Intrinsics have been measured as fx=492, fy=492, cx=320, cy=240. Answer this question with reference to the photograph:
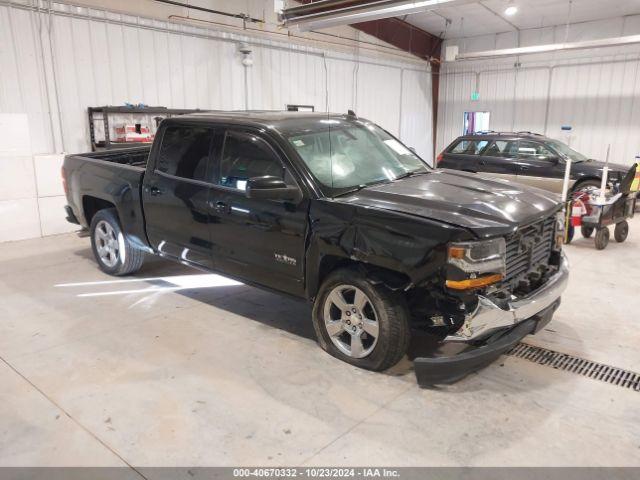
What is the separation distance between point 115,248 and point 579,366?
14.6 ft

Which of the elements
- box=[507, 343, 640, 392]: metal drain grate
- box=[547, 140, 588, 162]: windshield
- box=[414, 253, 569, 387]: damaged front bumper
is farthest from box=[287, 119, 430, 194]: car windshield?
box=[547, 140, 588, 162]: windshield

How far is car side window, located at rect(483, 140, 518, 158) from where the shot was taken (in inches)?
385

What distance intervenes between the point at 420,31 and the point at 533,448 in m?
14.1

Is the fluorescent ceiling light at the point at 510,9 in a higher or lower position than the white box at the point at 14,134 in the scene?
higher

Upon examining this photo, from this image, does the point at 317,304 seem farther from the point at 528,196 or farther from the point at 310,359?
the point at 528,196

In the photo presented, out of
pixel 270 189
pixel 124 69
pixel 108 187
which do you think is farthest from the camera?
pixel 124 69

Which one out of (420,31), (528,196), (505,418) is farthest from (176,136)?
(420,31)

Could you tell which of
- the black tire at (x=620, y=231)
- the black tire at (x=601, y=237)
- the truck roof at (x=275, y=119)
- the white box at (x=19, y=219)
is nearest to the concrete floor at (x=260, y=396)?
the truck roof at (x=275, y=119)

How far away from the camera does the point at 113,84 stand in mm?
8203

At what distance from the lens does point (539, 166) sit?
938 cm

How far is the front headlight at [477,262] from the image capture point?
8.98ft

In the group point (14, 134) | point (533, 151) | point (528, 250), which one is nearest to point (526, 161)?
point (533, 151)

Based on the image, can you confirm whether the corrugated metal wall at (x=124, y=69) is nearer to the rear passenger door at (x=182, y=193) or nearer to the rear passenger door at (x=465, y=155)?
the rear passenger door at (x=465, y=155)

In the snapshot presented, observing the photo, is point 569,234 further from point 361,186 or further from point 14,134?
point 14,134
